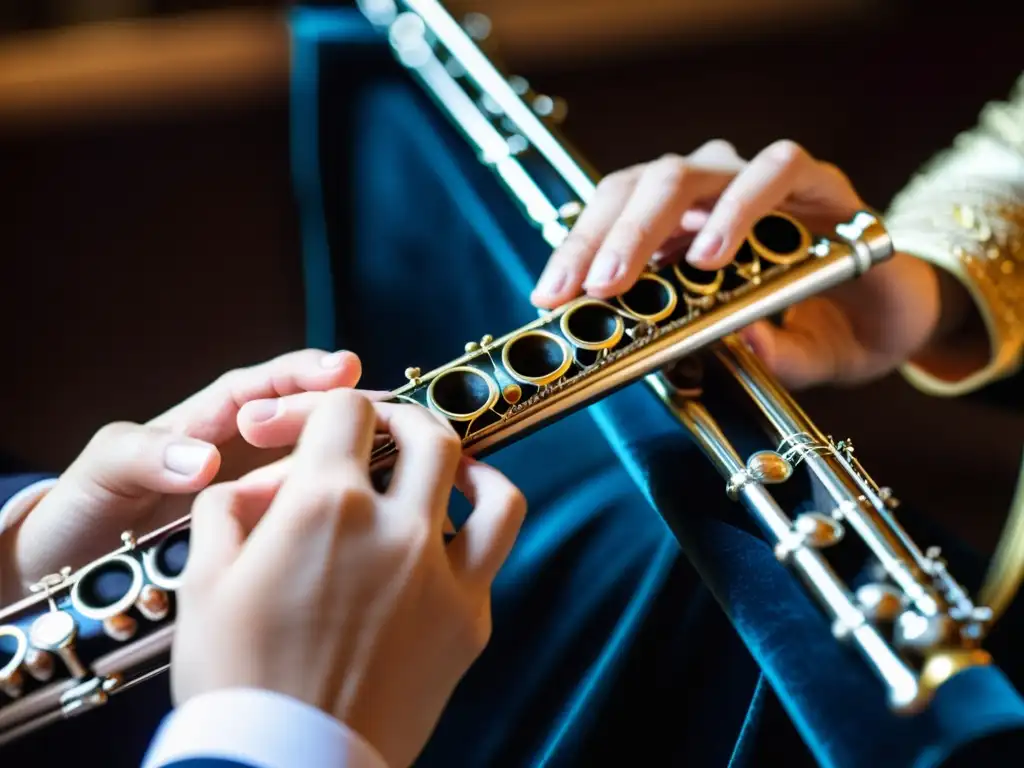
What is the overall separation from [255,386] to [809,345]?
38 cm

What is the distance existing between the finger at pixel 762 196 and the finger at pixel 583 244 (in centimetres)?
5

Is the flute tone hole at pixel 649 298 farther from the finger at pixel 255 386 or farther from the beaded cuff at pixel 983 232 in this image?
the beaded cuff at pixel 983 232

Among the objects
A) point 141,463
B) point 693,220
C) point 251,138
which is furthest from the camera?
point 251,138

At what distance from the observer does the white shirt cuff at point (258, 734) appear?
0.27 meters

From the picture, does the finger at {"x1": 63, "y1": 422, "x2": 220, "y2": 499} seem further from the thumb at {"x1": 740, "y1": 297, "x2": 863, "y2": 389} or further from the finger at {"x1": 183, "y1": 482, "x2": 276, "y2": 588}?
the thumb at {"x1": 740, "y1": 297, "x2": 863, "y2": 389}

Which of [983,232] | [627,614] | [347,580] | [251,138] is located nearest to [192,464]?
[347,580]

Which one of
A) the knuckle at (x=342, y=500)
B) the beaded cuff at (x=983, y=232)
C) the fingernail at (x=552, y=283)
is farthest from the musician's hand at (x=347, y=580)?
the beaded cuff at (x=983, y=232)

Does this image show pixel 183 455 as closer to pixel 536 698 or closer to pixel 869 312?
pixel 536 698

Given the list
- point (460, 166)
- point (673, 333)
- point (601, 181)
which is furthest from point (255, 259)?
point (673, 333)

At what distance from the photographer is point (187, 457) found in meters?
0.37

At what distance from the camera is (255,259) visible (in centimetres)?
102

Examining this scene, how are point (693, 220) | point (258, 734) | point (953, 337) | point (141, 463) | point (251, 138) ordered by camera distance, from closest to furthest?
point (258, 734) < point (141, 463) < point (693, 220) < point (953, 337) < point (251, 138)

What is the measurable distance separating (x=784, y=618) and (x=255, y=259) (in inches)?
33.1

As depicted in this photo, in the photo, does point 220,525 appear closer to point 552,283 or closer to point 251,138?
point 552,283
